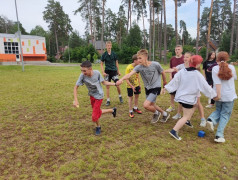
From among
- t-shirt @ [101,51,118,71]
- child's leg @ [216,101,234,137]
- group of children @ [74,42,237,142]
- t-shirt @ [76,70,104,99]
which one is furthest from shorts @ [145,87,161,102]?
t-shirt @ [101,51,118,71]

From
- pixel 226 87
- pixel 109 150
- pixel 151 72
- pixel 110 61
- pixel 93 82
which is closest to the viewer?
pixel 109 150

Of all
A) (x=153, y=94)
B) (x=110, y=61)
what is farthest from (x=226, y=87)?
(x=110, y=61)

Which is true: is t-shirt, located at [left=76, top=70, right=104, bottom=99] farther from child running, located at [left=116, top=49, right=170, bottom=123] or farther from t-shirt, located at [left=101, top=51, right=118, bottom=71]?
t-shirt, located at [left=101, top=51, right=118, bottom=71]

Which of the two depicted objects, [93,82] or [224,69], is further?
[93,82]

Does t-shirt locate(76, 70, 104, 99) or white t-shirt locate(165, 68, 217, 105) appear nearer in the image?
white t-shirt locate(165, 68, 217, 105)

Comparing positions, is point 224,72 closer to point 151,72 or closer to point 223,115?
point 223,115

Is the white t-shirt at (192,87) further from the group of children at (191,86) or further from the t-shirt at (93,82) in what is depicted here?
the t-shirt at (93,82)

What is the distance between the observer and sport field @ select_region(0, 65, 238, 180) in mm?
2705

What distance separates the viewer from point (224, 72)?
3.42 metres

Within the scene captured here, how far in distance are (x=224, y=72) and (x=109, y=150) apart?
275cm

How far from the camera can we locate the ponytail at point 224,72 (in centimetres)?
341

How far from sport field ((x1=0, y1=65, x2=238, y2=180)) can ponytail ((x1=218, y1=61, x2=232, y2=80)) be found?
1393 mm

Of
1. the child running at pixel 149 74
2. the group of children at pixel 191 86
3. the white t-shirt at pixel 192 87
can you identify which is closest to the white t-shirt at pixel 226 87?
the group of children at pixel 191 86

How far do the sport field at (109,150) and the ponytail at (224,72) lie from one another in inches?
54.8
